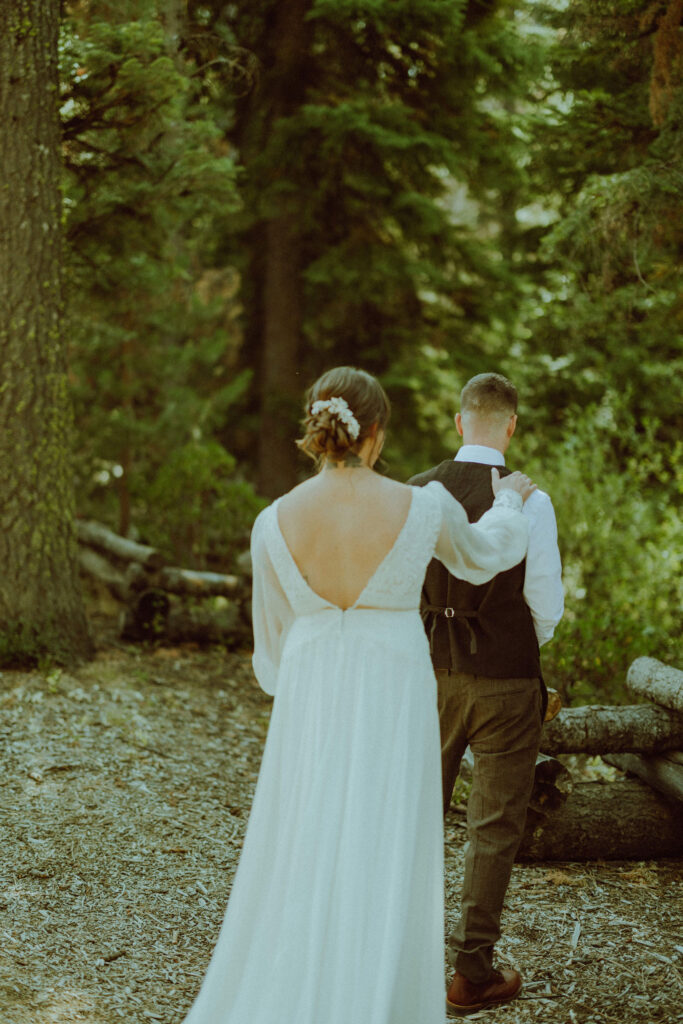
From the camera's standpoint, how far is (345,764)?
122 inches

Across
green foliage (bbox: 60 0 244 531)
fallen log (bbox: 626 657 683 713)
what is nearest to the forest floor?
fallen log (bbox: 626 657 683 713)

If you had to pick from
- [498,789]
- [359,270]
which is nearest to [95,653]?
[498,789]

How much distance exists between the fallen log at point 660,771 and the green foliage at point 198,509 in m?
5.22

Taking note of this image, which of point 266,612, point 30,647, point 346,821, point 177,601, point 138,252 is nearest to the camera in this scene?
point 346,821

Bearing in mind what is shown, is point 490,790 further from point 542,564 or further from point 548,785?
point 548,785

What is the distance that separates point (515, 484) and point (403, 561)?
2.44 feet

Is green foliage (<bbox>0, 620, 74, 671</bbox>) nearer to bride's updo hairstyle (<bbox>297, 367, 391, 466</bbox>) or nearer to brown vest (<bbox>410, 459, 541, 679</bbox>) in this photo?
brown vest (<bbox>410, 459, 541, 679</bbox>)

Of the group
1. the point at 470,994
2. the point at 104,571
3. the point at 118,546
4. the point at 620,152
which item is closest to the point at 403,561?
the point at 470,994

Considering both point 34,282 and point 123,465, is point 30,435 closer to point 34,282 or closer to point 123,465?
point 34,282

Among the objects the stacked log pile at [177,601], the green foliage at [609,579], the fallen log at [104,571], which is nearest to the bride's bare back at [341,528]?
the green foliage at [609,579]

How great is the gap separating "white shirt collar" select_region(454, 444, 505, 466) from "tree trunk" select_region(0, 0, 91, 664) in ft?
14.8

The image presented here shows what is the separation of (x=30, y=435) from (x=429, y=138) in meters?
5.89

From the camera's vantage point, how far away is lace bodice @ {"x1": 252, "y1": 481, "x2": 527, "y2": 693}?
3.11 m

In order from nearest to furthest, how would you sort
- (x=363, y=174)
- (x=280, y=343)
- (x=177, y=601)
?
(x=177, y=601) → (x=363, y=174) → (x=280, y=343)
